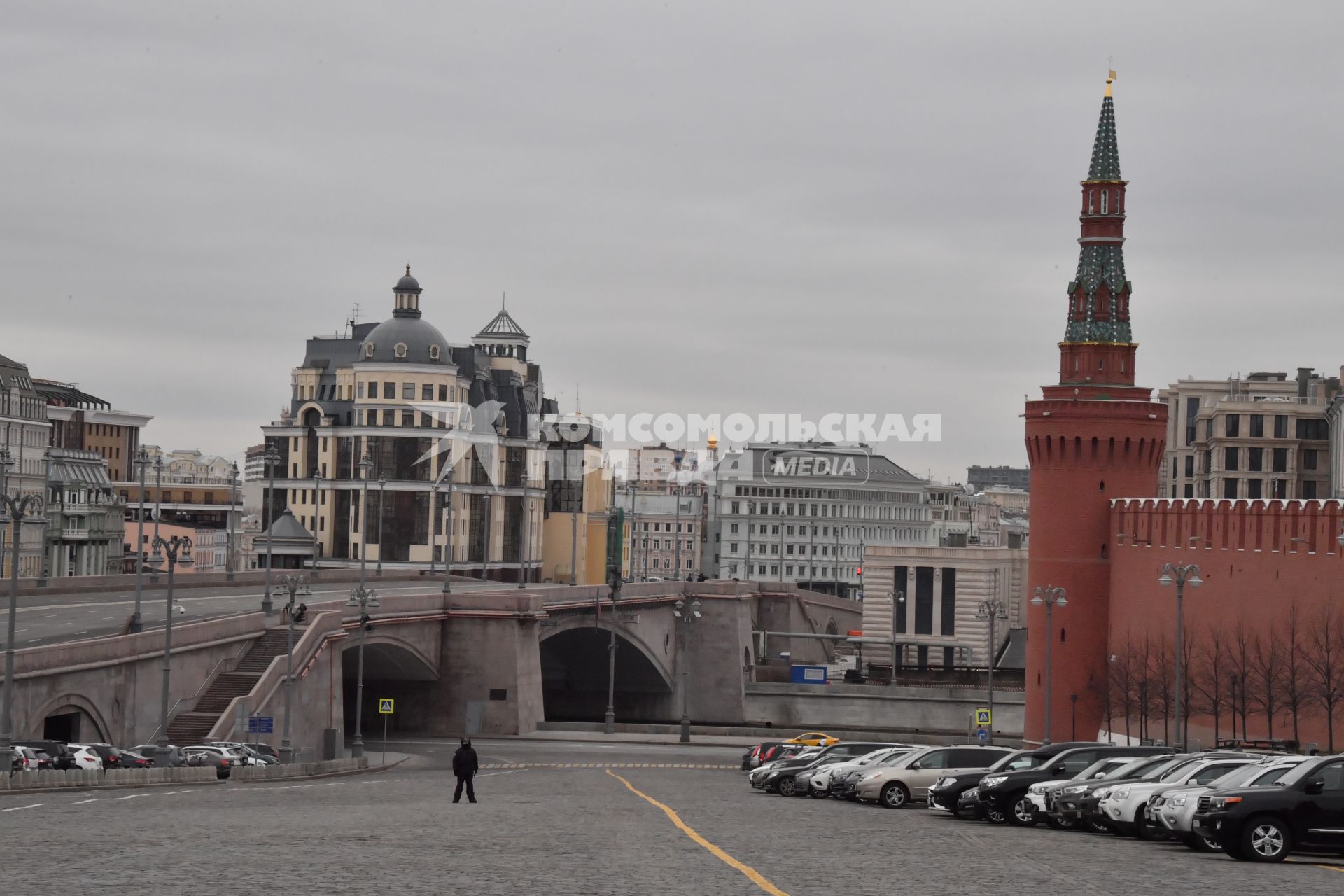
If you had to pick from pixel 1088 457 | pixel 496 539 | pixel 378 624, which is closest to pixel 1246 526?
pixel 1088 457

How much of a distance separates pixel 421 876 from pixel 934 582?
4908 inches

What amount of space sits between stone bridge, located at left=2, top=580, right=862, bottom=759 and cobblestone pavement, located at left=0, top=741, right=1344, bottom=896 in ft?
48.5

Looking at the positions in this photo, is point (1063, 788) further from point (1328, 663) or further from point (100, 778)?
point (1328, 663)

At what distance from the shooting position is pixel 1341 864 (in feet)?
80.7

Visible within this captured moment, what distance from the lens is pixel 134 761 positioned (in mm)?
47844

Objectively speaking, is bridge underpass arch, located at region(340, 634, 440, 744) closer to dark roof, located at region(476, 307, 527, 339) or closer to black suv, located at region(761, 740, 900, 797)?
black suv, located at region(761, 740, 900, 797)

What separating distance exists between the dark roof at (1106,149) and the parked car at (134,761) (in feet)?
159

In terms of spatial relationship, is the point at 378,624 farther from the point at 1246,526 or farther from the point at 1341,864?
the point at 1341,864

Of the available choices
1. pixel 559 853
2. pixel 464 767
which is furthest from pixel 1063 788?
pixel 464 767

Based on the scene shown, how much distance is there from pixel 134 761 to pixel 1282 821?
103ft

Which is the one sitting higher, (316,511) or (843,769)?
(316,511)

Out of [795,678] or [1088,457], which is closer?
[1088,457]

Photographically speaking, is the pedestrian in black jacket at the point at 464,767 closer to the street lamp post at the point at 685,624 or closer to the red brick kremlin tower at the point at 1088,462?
the red brick kremlin tower at the point at 1088,462

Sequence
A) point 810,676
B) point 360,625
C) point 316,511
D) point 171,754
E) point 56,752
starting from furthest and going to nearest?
1. point 316,511
2. point 810,676
3. point 360,625
4. point 171,754
5. point 56,752
